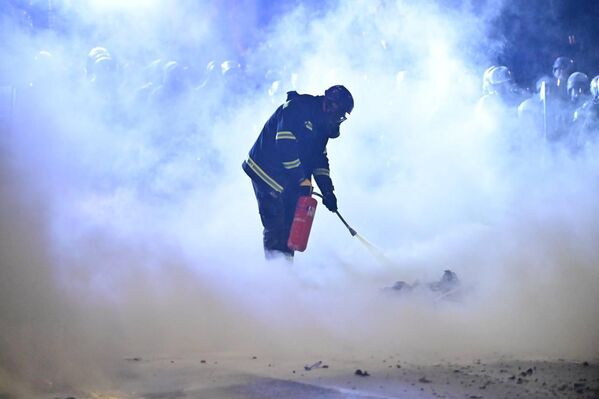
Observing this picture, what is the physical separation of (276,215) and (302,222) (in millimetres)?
332

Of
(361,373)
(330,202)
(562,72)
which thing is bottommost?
(361,373)

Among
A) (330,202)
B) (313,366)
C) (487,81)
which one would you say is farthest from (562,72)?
(313,366)

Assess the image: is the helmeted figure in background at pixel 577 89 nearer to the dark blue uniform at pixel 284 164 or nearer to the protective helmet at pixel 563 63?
the protective helmet at pixel 563 63

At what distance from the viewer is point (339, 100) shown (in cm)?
568

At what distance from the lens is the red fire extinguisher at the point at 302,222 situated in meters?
5.61

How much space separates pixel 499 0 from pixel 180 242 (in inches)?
278

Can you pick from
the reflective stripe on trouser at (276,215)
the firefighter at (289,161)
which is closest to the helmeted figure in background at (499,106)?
the firefighter at (289,161)

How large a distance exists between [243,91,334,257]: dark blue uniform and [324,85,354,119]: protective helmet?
12 centimetres

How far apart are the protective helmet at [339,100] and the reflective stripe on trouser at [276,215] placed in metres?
Result: 0.74

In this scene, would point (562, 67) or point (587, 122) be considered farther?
point (562, 67)

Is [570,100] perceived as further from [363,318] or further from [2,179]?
[2,179]

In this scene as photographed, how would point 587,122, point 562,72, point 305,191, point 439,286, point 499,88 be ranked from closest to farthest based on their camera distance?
point 439,286
point 305,191
point 587,122
point 499,88
point 562,72

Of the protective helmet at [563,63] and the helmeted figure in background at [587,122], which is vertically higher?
the protective helmet at [563,63]

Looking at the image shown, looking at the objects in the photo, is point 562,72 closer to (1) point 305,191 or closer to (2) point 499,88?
(2) point 499,88
